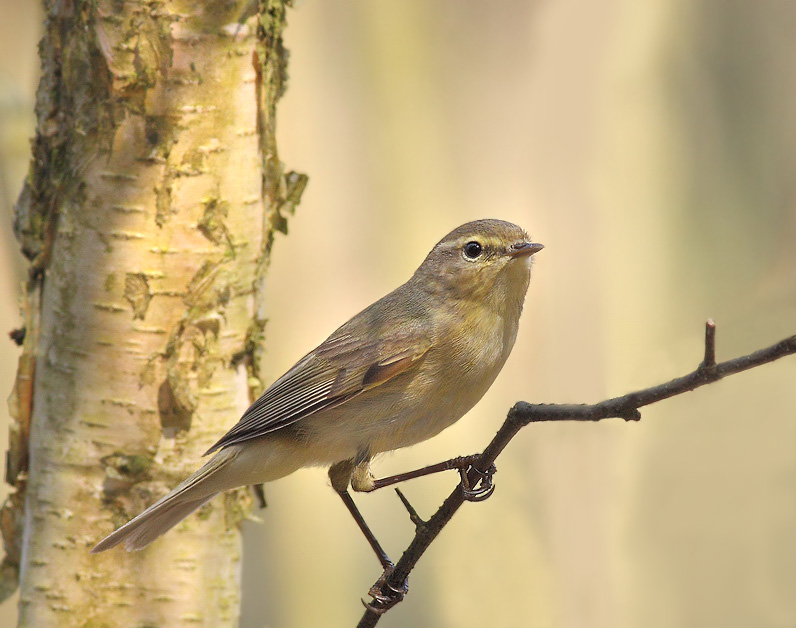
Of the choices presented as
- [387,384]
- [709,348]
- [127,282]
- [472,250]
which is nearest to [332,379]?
[387,384]

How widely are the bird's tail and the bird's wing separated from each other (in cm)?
9

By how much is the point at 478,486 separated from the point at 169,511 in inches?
40.6

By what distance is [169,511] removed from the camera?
3.05m

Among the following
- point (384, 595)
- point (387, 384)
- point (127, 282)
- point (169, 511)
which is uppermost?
point (127, 282)

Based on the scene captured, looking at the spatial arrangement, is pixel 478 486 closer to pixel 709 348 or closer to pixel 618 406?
pixel 618 406

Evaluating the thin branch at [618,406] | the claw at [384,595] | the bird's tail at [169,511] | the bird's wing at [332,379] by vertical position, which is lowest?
the claw at [384,595]

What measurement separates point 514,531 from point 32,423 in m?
2.90

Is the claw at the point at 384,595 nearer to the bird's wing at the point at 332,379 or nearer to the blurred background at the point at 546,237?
the bird's wing at the point at 332,379

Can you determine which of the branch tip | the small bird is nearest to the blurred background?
the small bird

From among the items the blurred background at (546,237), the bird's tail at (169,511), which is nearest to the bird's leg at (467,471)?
the bird's tail at (169,511)

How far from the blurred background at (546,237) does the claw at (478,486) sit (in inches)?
95.9

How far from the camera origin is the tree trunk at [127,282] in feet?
10.2

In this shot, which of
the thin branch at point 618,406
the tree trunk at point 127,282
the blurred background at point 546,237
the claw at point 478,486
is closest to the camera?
the thin branch at point 618,406

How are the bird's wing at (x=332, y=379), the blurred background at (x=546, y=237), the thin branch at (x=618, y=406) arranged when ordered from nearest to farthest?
the thin branch at (x=618, y=406), the bird's wing at (x=332, y=379), the blurred background at (x=546, y=237)
